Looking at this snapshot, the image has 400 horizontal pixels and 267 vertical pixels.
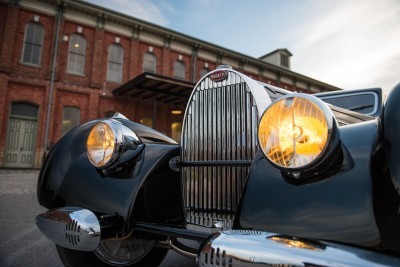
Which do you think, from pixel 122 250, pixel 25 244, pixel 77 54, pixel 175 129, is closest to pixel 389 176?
pixel 122 250

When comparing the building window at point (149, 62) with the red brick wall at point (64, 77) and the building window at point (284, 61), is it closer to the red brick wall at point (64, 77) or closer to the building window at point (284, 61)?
the red brick wall at point (64, 77)

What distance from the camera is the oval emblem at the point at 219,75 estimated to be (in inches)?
67.9

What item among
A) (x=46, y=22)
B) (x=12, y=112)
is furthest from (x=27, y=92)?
(x=46, y=22)

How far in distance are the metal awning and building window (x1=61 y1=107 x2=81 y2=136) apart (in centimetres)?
214

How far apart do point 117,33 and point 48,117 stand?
5.80 metres

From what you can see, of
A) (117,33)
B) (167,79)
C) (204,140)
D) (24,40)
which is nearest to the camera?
(204,140)

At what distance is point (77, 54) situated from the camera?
47.7ft

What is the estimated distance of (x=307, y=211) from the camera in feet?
3.01

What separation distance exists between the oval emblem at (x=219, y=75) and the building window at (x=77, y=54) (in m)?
14.4

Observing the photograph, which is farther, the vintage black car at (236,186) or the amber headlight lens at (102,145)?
the amber headlight lens at (102,145)

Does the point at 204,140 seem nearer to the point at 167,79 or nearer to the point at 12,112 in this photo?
the point at 167,79

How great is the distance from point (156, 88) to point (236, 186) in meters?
12.6

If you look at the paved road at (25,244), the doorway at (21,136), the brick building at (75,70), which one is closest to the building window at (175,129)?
the brick building at (75,70)

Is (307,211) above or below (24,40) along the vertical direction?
below
